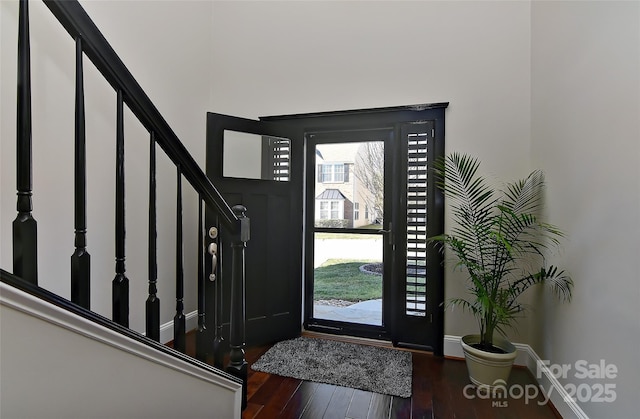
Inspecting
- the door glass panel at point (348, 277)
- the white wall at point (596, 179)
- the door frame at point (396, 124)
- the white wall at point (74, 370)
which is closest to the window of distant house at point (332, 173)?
the door frame at point (396, 124)

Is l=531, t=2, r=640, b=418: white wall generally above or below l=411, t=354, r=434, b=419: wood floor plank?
above

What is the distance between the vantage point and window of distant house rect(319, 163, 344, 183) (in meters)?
3.12

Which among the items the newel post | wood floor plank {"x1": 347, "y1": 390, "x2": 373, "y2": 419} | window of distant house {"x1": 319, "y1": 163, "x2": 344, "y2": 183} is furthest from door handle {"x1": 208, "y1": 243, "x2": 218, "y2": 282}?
window of distant house {"x1": 319, "y1": 163, "x2": 344, "y2": 183}

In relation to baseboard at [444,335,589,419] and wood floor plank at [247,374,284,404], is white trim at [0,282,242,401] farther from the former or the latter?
baseboard at [444,335,589,419]

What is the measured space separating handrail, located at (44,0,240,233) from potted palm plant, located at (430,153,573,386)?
5.86ft

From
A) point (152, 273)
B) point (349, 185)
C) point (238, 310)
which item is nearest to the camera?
point (152, 273)

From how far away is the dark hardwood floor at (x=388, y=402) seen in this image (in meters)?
1.95

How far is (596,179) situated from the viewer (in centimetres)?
164

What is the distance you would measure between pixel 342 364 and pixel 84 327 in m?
2.10

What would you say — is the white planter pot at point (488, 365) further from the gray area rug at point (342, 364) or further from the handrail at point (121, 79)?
the handrail at point (121, 79)

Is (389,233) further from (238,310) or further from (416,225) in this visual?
(238,310)

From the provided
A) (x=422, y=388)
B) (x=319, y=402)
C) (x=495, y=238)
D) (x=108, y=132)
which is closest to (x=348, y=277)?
(x=422, y=388)

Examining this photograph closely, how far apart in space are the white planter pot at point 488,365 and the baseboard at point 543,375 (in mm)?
231

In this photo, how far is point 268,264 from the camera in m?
2.98
